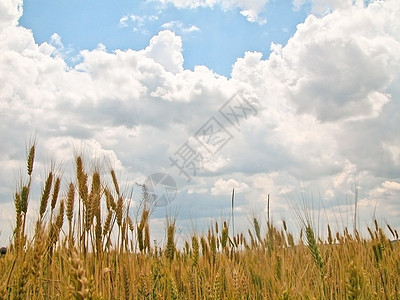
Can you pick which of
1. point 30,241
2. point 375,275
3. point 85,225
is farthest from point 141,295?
point 375,275

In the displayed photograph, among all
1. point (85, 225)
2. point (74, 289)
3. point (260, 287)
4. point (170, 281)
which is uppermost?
point (85, 225)

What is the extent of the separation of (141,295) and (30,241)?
940 mm

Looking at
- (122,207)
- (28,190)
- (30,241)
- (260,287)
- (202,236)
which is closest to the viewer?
(30,241)

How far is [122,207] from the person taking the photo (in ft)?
12.2

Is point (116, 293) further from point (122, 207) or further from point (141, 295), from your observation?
point (122, 207)

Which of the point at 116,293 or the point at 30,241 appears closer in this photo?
the point at 30,241

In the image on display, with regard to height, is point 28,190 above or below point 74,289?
above

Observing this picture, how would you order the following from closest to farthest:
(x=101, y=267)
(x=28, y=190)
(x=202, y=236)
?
(x=101, y=267), (x=28, y=190), (x=202, y=236)

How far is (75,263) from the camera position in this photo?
5.23 feet

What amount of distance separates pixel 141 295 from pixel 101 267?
1.27 feet

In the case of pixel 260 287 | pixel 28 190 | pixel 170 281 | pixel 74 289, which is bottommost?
pixel 260 287

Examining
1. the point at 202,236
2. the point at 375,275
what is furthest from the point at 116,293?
the point at 375,275

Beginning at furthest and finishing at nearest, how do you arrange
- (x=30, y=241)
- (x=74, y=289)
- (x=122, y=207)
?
1. (x=122, y=207)
2. (x=30, y=241)
3. (x=74, y=289)

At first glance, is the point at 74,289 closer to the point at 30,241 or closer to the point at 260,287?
the point at 30,241
